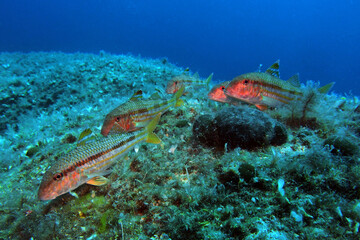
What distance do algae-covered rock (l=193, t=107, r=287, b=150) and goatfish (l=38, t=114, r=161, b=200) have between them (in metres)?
1.22

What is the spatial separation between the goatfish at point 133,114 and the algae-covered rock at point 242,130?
148 cm

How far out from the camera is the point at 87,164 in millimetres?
3072

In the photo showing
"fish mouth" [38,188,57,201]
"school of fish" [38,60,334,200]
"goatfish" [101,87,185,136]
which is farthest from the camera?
"goatfish" [101,87,185,136]

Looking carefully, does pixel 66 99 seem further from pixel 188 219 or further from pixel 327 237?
pixel 327 237

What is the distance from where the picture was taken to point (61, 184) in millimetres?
2816

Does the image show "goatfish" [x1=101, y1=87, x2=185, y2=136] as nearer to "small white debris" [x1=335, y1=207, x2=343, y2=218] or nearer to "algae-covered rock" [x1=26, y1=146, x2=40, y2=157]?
"algae-covered rock" [x1=26, y1=146, x2=40, y2=157]

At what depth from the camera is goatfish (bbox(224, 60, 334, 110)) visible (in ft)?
14.4

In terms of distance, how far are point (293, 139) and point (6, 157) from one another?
25.1 feet

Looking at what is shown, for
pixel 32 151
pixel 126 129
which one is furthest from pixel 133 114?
pixel 32 151

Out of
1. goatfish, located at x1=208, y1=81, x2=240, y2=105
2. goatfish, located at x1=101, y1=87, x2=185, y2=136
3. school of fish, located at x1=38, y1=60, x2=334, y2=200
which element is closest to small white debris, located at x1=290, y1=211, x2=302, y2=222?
school of fish, located at x1=38, y1=60, x2=334, y2=200

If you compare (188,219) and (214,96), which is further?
(214,96)

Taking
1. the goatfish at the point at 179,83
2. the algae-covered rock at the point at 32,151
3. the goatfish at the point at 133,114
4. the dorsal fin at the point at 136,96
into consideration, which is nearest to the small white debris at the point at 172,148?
the goatfish at the point at 133,114

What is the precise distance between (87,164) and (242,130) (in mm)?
2897

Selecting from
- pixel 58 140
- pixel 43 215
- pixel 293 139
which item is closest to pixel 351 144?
pixel 293 139
